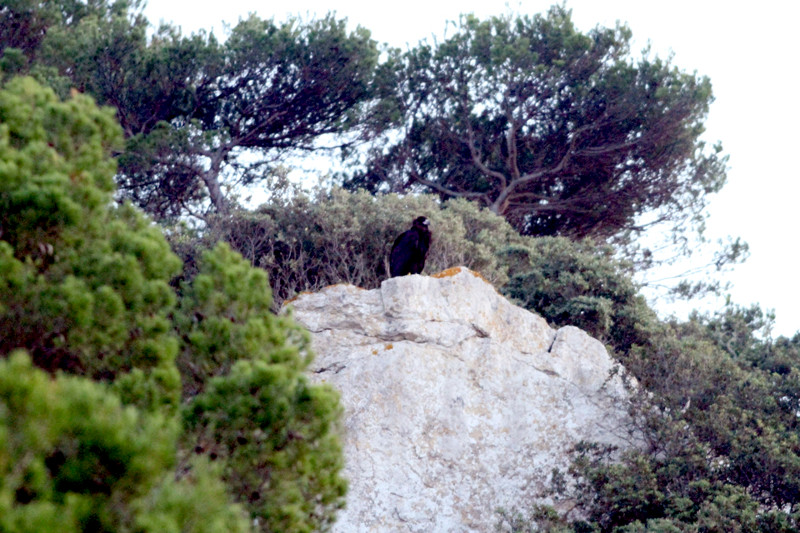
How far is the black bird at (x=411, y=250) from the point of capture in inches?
411

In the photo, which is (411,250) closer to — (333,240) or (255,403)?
(333,240)

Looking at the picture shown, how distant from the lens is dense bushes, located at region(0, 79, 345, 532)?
13.1ft

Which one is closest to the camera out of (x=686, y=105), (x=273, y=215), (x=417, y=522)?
(x=417, y=522)

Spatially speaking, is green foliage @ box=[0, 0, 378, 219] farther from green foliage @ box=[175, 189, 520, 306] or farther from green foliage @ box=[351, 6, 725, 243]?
green foliage @ box=[175, 189, 520, 306]

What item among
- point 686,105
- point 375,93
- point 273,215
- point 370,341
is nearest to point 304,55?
point 375,93

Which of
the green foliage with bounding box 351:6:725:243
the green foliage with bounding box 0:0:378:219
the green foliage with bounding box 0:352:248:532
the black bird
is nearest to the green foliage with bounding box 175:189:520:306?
the black bird

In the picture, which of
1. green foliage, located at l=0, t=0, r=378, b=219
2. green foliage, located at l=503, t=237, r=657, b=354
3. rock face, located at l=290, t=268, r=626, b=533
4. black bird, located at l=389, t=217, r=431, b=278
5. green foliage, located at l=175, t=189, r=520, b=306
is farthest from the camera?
green foliage, located at l=0, t=0, r=378, b=219

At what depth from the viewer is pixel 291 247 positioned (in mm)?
11391

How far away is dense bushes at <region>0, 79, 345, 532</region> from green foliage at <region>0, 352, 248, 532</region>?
126mm

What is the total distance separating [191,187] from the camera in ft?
50.5

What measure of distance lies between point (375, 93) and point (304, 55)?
173 centimetres

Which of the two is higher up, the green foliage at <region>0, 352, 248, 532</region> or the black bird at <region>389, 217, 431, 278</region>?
the black bird at <region>389, 217, 431, 278</region>

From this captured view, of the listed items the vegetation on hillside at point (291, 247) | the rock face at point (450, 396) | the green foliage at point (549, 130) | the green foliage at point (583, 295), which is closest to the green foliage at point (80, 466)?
the vegetation on hillside at point (291, 247)

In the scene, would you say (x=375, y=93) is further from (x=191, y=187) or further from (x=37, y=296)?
(x=37, y=296)
